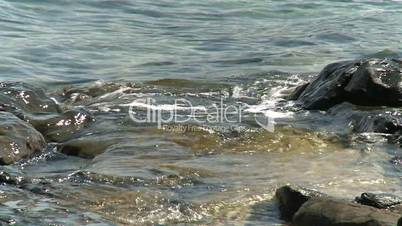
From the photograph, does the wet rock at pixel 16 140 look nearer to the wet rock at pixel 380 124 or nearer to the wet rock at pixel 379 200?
the wet rock at pixel 379 200

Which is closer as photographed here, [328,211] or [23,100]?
[328,211]

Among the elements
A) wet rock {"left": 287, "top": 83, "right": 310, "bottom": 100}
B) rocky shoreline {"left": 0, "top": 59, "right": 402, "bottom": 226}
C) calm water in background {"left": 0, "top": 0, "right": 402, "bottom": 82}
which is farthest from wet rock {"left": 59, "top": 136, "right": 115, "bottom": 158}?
calm water in background {"left": 0, "top": 0, "right": 402, "bottom": 82}

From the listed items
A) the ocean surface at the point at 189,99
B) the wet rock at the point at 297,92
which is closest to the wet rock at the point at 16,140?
the ocean surface at the point at 189,99

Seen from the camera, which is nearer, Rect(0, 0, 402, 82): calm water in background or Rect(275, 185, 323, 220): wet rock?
Rect(275, 185, 323, 220): wet rock

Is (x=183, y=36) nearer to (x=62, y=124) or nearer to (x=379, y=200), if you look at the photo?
(x=62, y=124)

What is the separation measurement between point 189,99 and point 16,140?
3.93 m

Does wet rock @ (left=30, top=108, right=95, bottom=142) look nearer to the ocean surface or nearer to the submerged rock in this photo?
the ocean surface

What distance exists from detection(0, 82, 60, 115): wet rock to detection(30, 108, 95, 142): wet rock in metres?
0.29

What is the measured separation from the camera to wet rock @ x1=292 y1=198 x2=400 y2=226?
575 centimetres

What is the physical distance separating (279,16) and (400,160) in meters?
14.4

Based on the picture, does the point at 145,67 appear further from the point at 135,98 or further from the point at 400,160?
the point at 400,160

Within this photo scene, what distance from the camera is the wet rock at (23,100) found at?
32.9 feet

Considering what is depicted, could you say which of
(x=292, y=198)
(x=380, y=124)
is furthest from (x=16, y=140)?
(x=380, y=124)

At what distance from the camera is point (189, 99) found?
1192cm
